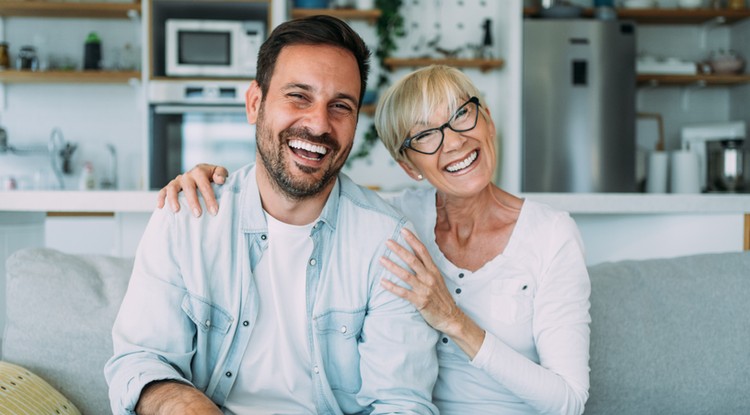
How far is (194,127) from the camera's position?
4.21 m

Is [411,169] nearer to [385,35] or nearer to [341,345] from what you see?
[341,345]

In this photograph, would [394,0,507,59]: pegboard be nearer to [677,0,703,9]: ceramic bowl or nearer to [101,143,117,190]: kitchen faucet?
[677,0,703,9]: ceramic bowl

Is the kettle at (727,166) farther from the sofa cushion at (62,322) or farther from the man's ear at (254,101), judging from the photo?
the sofa cushion at (62,322)

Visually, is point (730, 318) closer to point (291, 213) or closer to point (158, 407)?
point (291, 213)

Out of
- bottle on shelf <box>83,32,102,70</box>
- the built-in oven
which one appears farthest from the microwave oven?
bottle on shelf <box>83,32,102,70</box>

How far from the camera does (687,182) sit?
4293mm

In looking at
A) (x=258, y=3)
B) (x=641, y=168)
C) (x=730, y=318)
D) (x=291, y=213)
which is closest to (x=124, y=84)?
(x=258, y=3)

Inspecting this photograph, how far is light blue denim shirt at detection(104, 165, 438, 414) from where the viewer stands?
4.29 ft

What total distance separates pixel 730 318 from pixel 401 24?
3.46 metres

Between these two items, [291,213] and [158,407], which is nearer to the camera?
[158,407]

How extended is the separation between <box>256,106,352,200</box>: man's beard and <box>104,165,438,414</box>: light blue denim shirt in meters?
0.07

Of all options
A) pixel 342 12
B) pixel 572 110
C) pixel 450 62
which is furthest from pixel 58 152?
pixel 572 110

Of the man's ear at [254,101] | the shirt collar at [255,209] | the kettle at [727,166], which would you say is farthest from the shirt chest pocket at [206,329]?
the kettle at [727,166]

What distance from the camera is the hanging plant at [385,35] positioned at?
465 centimetres
